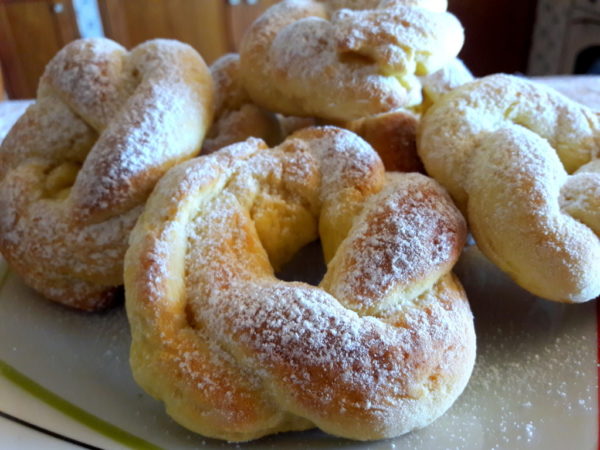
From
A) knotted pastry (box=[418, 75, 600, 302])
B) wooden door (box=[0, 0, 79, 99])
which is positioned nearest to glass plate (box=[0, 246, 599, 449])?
knotted pastry (box=[418, 75, 600, 302])

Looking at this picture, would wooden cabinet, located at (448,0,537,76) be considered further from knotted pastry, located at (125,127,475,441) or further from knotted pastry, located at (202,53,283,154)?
knotted pastry, located at (125,127,475,441)

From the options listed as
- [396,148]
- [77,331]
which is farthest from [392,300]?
[77,331]

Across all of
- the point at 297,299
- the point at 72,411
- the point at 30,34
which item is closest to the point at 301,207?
the point at 297,299

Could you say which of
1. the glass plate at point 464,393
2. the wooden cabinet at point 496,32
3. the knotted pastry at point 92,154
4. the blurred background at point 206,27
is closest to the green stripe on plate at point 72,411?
the glass plate at point 464,393

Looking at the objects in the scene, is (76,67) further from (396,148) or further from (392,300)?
(392,300)

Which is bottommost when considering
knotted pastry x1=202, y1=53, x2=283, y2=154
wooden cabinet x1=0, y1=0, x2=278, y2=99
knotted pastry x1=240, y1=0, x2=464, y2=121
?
wooden cabinet x1=0, y1=0, x2=278, y2=99

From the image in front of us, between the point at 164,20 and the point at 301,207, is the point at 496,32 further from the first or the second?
the point at 301,207

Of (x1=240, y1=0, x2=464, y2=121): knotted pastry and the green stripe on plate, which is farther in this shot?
(x1=240, y1=0, x2=464, y2=121): knotted pastry
